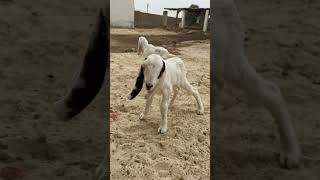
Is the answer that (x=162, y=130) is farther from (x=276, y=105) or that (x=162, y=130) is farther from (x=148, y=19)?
(x=148, y=19)

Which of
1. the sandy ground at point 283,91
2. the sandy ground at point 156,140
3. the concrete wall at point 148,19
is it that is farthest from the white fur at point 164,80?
the concrete wall at point 148,19

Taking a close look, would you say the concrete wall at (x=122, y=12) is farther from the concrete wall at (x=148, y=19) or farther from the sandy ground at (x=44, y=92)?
the sandy ground at (x=44, y=92)

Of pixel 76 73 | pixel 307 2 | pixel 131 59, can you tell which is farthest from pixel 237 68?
pixel 131 59

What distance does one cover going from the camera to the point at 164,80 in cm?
436

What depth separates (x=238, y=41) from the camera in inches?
76.3

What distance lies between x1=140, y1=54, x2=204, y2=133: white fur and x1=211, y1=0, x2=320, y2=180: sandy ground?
189cm

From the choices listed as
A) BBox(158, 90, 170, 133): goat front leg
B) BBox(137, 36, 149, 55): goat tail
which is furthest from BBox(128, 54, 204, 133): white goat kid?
BBox(137, 36, 149, 55): goat tail

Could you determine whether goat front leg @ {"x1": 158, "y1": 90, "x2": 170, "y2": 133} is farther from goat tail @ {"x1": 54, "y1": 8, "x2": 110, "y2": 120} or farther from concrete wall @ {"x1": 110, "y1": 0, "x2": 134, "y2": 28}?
concrete wall @ {"x1": 110, "y1": 0, "x2": 134, "y2": 28}

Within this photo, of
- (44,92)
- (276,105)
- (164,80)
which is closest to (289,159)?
(276,105)

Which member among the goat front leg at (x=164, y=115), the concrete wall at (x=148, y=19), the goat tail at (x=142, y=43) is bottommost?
the concrete wall at (x=148, y=19)

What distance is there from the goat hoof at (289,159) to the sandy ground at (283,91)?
0.03 meters

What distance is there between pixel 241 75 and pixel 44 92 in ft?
2.94

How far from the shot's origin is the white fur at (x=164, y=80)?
3.92 meters

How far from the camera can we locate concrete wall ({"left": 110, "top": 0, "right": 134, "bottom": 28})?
19000mm
